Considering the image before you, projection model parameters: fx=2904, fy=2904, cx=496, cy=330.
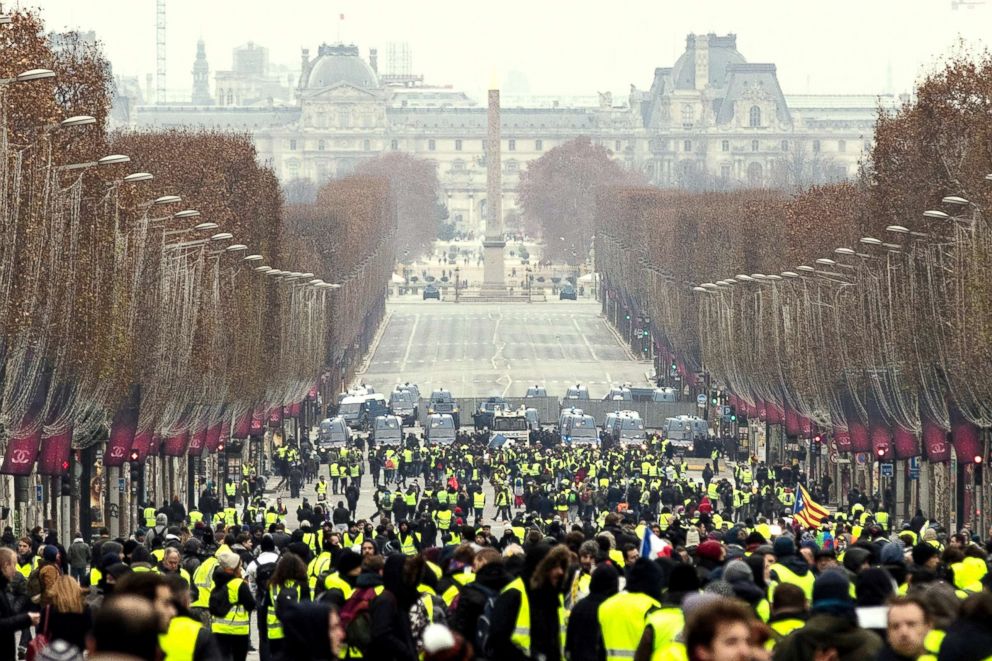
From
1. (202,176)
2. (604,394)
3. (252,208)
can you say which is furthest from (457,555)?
(604,394)

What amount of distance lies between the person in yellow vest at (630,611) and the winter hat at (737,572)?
1046 millimetres

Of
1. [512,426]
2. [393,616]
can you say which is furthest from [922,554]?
[512,426]

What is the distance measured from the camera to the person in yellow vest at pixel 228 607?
23812 millimetres

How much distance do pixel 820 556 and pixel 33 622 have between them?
639 cm

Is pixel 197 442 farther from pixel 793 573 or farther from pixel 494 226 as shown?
pixel 494 226

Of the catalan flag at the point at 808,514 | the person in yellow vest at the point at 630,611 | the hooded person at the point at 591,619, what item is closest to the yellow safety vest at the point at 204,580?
the hooded person at the point at 591,619

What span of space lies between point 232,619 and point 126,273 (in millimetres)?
28398

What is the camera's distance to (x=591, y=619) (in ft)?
60.4

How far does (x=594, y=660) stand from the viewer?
720 inches

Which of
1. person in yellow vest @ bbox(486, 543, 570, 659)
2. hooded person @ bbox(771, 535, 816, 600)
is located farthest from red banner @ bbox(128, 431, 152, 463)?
person in yellow vest @ bbox(486, 543, 570, 659)

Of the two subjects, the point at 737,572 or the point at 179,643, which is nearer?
the point at 179,643

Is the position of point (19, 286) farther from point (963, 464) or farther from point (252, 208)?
point (252, 208)

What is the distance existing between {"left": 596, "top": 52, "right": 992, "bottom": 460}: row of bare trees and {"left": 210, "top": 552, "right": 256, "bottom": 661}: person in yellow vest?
85.3 ft

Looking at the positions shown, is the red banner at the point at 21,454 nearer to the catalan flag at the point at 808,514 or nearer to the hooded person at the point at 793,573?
the catalan flag at the point at 808,514
